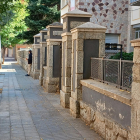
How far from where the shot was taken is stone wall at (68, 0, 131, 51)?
16250 millimetres

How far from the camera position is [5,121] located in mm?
7852

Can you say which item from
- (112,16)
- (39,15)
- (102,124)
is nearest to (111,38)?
(112,16)

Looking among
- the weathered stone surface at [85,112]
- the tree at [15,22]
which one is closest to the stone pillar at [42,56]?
the tree at [15,22]

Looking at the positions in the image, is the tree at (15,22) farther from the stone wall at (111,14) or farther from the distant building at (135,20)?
the distant building at (135,20)

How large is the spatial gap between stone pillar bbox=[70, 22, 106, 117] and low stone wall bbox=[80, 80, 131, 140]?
26 centimetres

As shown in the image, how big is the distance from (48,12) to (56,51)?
18.1m

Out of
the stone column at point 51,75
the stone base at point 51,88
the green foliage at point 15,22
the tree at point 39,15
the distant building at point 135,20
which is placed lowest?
the stone base at point 51,88

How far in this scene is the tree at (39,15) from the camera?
3066 cm

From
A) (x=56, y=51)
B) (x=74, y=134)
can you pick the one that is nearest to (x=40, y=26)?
(x=56, y=51)

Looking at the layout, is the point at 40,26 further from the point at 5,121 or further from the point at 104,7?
the point at 5,121

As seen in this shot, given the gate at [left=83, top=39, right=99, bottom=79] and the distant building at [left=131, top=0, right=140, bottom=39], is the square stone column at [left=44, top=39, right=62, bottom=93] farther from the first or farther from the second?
the gate at [left=83, top=39, right=99, bottom=79]

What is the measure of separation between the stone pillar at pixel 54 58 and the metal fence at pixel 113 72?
5.62 m

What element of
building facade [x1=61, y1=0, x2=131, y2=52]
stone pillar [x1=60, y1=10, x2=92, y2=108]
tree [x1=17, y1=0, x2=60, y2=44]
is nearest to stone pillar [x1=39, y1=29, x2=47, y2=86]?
building facade [x1=61, y1=0, x2=131, y2=52]

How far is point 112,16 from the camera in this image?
55.0 ft
